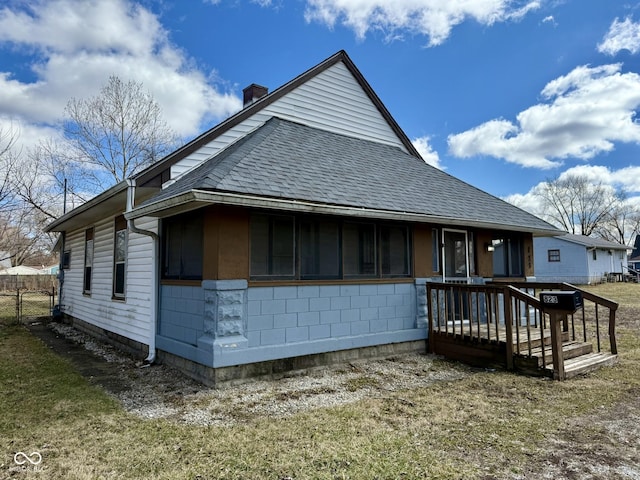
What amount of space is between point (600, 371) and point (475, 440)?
12.1 ft

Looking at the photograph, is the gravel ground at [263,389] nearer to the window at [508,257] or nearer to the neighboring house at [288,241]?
the neighboring house at [288,241]

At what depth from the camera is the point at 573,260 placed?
93.6ft

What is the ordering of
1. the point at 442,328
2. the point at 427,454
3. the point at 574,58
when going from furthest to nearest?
the point at 574,58 < the point at 442,328 < the point at 427,454

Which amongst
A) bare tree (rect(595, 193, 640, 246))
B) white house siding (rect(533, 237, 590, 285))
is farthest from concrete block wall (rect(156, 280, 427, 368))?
bare tree (rect(595, 193, 640, 246))

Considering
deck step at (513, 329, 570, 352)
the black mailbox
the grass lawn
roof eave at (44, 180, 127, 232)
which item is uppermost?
roof eave at (44, 180, 127, 232)

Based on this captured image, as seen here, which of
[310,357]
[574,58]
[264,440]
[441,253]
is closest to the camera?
[264,440]

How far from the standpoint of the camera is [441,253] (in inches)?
315

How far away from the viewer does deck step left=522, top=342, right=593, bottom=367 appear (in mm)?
5895

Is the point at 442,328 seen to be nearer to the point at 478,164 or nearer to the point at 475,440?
the point at 475,440

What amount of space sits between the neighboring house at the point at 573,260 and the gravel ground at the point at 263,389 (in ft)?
80.3

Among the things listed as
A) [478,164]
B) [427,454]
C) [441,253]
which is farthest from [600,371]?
[478,164]

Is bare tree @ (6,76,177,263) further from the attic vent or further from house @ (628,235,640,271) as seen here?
house @ (628,235,640,271)

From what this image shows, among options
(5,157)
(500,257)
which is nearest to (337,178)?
(500,257)

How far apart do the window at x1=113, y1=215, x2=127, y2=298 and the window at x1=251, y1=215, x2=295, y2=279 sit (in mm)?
4027
